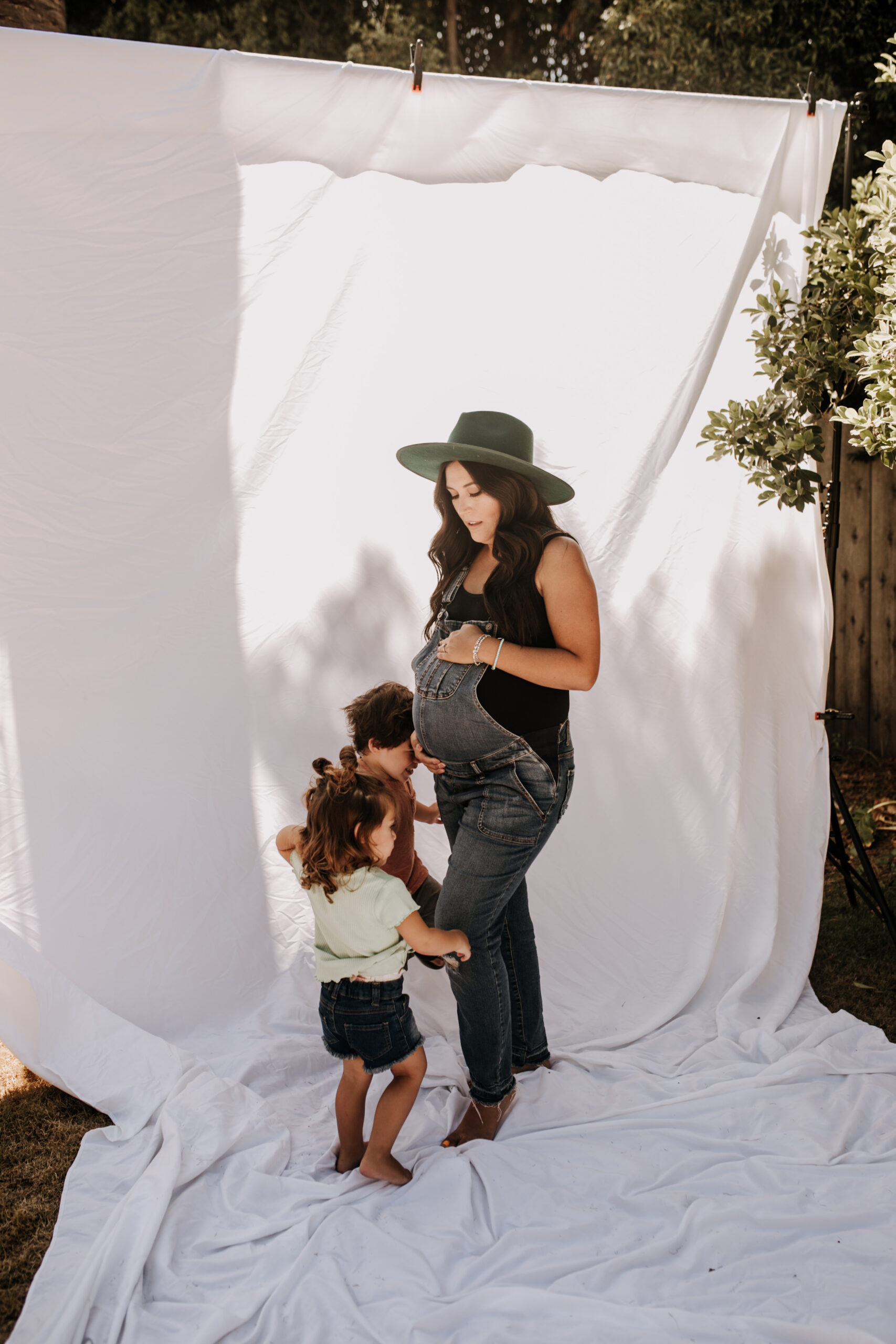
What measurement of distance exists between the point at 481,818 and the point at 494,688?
0.27 metres

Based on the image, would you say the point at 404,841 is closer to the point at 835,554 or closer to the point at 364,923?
the point at 364,923

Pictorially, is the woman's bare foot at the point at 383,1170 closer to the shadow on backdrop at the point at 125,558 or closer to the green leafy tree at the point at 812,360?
the shadow on backdrop at the point at 125,558

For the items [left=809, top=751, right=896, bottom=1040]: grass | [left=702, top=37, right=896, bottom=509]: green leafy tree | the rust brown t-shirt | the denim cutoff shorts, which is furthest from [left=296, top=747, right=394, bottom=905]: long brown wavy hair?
[left=809, top=751, right=896, bottom=1040]: grass

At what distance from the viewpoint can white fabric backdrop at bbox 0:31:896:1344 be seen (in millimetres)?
2219

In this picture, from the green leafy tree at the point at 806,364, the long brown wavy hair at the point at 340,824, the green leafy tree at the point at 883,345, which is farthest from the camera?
the green leafy tree at the point at 806,364

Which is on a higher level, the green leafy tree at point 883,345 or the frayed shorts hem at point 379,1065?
the green leafy tree at point 883,345

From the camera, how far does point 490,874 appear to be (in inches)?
81.6

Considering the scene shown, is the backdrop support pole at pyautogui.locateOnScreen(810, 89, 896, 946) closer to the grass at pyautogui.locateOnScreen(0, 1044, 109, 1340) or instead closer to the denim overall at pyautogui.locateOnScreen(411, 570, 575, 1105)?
the denim overall at pyautogui.locateOnScreen(411, 570, 575, 1105)

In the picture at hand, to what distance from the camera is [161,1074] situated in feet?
7.47

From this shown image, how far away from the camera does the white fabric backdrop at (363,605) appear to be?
2219 mm

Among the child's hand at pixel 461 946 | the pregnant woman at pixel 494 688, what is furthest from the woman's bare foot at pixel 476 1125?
the child's hand at pixel 461 946

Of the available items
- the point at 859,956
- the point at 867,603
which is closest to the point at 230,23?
the point at 867,603

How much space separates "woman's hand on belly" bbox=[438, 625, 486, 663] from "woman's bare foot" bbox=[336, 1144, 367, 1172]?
3.42 feet

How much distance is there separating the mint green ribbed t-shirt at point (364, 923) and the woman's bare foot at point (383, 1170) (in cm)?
38
